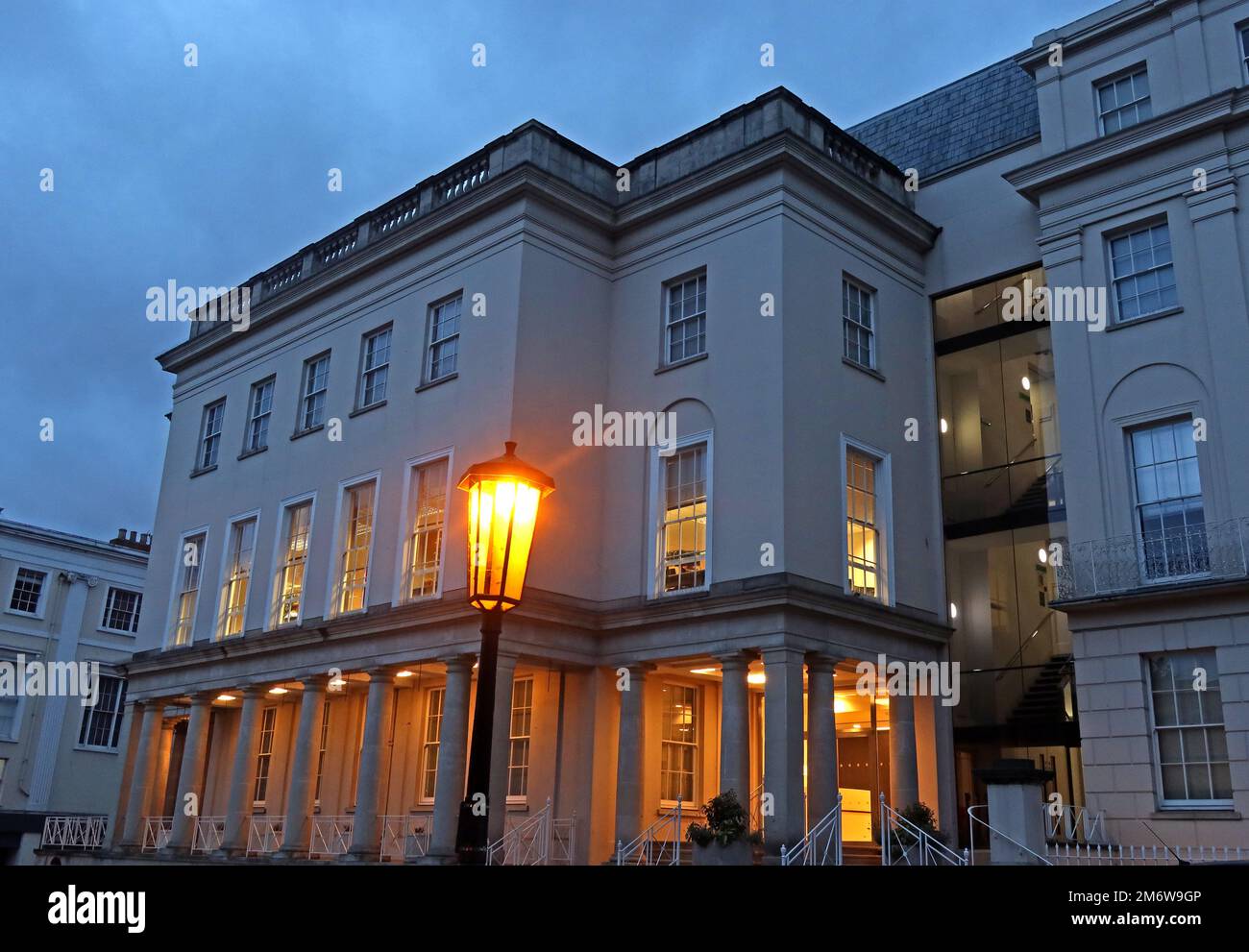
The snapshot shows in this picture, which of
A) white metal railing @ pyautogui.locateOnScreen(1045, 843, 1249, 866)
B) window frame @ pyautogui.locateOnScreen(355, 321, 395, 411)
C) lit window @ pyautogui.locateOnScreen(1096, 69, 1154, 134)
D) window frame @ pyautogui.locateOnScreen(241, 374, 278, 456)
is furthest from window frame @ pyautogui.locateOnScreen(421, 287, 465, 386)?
white metal railing @ pyautogui.locateOnScreen(1045, 843, 1249, 866)

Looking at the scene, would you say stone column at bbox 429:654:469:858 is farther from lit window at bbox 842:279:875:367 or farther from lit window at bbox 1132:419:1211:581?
lit window at bbox 1132:419:1211:581

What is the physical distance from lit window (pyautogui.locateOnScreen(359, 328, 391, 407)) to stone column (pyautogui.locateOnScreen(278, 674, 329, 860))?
6.33 meters

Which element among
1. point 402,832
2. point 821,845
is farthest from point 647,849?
point 402,832

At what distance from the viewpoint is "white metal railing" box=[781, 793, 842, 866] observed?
17125mm

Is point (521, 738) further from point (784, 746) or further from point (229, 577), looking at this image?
point (229, 577)

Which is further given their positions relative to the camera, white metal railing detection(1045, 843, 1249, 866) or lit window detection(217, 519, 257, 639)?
lit window detection(217, 519, 257, 639)

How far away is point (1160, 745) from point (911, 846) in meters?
4.57

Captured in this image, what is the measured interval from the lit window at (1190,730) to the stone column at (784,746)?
5719mm

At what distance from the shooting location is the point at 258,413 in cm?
2905

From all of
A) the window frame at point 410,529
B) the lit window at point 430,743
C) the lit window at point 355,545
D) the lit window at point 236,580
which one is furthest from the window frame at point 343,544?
the lit window at point 236,580

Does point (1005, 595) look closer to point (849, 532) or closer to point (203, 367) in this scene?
point (849, 532)

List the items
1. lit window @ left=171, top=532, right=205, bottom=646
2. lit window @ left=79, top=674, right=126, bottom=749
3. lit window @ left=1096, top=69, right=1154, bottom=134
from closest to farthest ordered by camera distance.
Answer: lit window @ left=1096, top=69, right=1154, bottom=134 → lit window @ left=171, top=532, right=205, bottom=646 → lit window @ left=79, top=674, right=126, bottom=749

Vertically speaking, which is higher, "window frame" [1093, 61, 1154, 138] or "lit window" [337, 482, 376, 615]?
"window frame" [1093, 61, 1154, 138]

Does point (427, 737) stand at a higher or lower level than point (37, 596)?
lower
